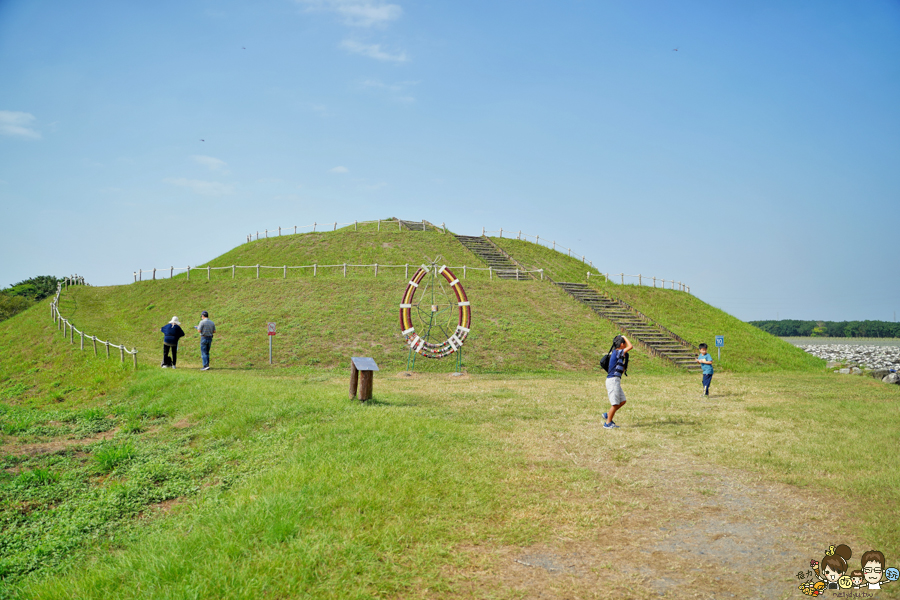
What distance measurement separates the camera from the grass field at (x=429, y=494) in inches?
194

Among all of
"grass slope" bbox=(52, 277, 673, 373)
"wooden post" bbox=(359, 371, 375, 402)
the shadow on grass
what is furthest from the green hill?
the shadow on grass

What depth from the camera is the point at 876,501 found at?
657 centimetres

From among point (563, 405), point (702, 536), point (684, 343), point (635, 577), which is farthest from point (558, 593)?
point (684, 343)

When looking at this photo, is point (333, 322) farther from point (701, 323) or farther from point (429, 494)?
point (701, 323)

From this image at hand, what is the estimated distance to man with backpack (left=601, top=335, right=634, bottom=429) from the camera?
34.6 ft

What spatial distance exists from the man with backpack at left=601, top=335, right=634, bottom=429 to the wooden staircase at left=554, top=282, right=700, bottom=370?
51.0 feet

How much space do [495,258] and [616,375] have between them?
31136 millimetres

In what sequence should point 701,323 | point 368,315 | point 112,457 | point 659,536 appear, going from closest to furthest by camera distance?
point 659,536 < point 112,457 < point 368,315 < point 701,323

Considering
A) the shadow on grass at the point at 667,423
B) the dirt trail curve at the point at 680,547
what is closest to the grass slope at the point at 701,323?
the shadow on grass at the point at 667,423

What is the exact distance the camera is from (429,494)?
6562 mm

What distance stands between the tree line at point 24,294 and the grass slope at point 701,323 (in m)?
40.2

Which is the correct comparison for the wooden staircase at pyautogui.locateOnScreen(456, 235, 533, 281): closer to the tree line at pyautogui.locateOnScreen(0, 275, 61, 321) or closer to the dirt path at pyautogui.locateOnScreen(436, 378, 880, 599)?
the dirt path at pyautogui.locateOnScreen(436, 378, 880, 599)

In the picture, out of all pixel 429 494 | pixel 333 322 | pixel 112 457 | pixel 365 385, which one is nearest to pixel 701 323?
pixel 333 322

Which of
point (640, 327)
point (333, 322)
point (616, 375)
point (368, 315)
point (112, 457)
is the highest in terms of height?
point (368, 315)
